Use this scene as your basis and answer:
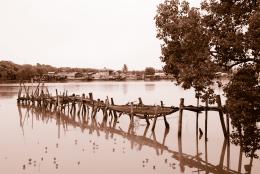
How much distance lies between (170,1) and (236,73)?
443 cm

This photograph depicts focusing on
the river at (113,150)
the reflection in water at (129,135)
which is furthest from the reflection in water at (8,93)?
the river at (113,150)

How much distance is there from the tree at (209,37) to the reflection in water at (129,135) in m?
3.87

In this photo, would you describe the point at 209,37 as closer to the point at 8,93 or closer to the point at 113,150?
the point at 113,150

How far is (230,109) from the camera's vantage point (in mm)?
15133

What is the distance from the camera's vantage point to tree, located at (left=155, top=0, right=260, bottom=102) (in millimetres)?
15072

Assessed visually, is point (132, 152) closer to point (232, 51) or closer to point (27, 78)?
point (232, 51)

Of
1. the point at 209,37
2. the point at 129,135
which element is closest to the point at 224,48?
the point at 209,37

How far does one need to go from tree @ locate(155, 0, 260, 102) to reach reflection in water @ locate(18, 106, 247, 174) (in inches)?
152

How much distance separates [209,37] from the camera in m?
16.0

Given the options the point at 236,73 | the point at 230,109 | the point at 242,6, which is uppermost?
the point at 242,6

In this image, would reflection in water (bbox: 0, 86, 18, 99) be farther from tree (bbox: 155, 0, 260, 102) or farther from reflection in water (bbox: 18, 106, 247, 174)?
tree (bbox: 155, 0, 260, 102)

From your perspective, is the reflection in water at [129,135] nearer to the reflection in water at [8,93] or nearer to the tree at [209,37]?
the tree at [209,37]

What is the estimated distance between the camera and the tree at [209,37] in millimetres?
15072

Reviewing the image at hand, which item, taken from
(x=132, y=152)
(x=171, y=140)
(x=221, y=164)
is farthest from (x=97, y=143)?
(x=221, y=164)
